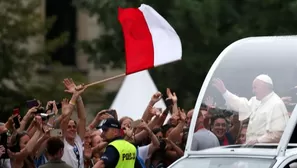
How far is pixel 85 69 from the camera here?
28078 millimetres

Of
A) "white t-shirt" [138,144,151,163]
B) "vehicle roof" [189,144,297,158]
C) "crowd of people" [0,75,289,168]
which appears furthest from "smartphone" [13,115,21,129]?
"vehicle roof" [189,144,297,158]

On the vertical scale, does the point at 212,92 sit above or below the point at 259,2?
below

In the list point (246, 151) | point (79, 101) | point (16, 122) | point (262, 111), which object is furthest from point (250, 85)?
point (16, 122)

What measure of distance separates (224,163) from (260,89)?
913mm

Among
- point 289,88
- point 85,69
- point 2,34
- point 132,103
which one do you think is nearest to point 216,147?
point 289,88

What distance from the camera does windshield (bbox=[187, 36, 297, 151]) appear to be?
32.2 feet

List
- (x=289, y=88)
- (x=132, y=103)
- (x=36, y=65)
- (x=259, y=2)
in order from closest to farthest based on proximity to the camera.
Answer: (x=289, y=88) < (x=132, y=103) < (x=259, y=2) < (x=36, y=65)

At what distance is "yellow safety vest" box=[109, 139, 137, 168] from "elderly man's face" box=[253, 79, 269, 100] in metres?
1.38

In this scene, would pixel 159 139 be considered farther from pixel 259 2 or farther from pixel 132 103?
pixel 259 2

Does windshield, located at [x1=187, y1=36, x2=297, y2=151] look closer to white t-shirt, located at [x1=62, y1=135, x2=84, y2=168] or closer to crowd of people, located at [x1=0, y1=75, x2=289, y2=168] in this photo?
crowd of people, located at [x1=0, y1=75, x2=289, y2=168]

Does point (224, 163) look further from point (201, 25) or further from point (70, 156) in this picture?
point (201, 25)

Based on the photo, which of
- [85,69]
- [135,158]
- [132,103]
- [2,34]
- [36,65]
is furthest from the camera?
[85,69]

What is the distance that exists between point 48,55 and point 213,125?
12.9 m

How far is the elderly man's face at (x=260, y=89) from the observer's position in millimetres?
9930
